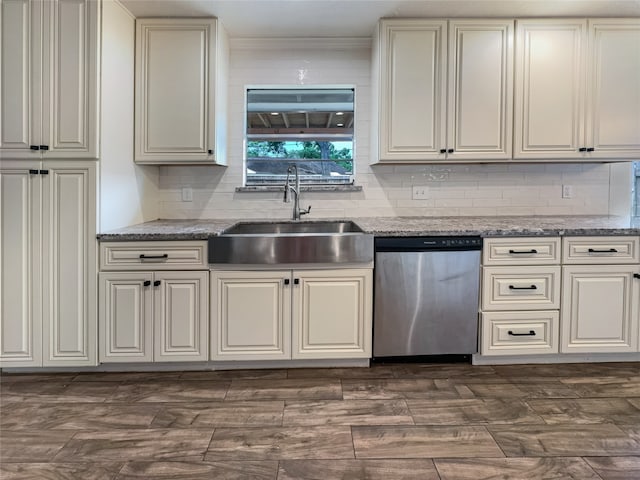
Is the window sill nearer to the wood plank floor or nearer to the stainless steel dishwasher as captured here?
the stainless steel dishwasher

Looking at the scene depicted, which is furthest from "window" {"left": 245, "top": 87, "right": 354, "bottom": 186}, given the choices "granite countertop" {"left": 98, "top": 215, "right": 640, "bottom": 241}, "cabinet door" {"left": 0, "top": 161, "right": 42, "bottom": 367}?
"cabinet door" {"left": 0, "top": 161, "right": 42, "bottom": 367}

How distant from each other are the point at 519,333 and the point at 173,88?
268cm

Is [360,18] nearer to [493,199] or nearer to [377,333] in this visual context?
[493,199]

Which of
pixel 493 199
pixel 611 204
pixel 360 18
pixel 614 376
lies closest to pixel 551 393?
pixel 614 376

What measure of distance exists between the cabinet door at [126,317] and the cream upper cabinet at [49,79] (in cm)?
71

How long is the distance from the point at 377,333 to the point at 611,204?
2.18m

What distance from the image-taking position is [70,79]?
2344 mm

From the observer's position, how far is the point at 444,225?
272cm

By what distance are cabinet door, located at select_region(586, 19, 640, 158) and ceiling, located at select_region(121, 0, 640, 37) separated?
11 cm

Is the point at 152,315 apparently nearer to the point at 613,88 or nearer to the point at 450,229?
the point at 450,229

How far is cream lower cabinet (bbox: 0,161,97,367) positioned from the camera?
2.36m

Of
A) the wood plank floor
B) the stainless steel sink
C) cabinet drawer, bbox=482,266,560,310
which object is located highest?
the stainless steel sink

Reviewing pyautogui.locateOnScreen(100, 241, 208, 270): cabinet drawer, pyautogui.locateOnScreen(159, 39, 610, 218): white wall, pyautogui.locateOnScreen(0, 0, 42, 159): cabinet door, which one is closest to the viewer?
pyautogui.locateOnScreen(0, 0, 42, 159): cabinet door

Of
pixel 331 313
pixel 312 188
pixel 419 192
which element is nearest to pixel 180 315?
pixel 331 313
